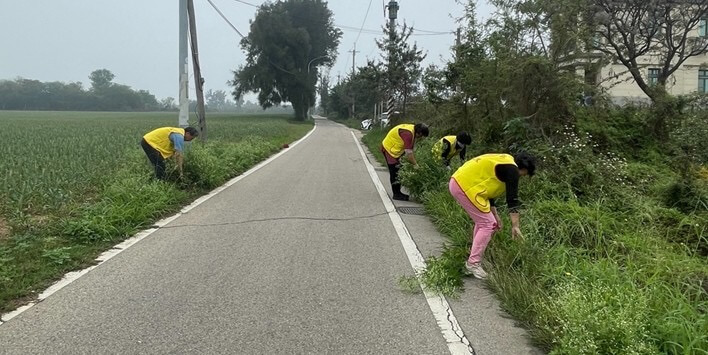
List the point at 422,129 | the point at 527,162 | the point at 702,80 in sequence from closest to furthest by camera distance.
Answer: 1. the point at 527,162
2. the point at 422,129
3. the point at 702,80

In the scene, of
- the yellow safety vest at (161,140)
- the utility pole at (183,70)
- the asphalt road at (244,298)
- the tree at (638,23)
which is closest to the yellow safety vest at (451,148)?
the asphalt road at (244,298)

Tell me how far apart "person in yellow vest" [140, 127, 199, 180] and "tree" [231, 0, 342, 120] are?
54.2 meters

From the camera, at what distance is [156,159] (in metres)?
9.73

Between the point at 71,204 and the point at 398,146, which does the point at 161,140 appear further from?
the point at 398,146

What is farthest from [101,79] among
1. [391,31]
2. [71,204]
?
[71,204]

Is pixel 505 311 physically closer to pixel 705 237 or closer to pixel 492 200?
pixel 492 200

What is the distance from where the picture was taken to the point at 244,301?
14.8ft

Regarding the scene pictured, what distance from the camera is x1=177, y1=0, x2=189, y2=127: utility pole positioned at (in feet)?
42.8

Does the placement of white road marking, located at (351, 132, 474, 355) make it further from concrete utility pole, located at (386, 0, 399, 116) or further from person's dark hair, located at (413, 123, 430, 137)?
concrete utility pole, located at (386, 0, 399, 116)

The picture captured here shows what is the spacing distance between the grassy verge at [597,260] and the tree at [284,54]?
185 ft

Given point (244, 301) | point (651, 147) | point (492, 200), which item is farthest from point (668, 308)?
point (651, 147)

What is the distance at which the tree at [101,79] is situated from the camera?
4980 inches

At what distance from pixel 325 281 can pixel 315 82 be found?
63814 millimetres

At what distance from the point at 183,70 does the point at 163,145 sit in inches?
166
